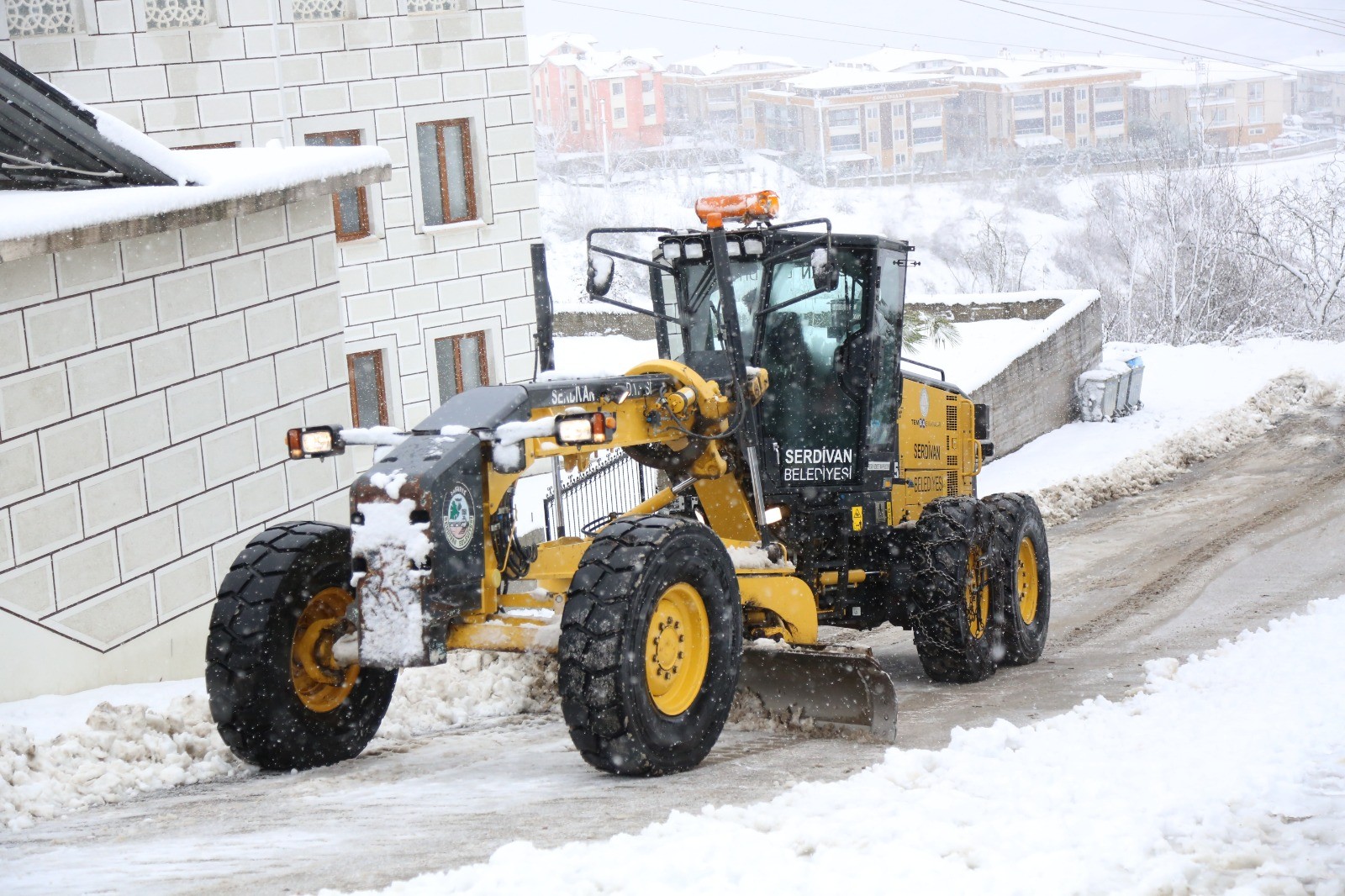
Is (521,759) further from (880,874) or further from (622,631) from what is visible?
(880,874)

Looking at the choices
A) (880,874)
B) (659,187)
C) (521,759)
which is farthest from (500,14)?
(659,187)

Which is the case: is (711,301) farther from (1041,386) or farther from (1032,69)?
(1032,69)

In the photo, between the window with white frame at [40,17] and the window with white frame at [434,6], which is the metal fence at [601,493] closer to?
the window with white frame at [40,17]

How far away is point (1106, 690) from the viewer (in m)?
8.54

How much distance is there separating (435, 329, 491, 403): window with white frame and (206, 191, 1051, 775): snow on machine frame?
11.4 metres

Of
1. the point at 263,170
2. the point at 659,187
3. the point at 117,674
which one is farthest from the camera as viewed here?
the point at 659,187

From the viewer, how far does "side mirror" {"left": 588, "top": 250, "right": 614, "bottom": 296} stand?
25.1ft

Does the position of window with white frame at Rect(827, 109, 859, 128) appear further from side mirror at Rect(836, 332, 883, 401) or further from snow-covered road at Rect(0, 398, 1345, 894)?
side mirror at Rect(836, 332, 883, 401)

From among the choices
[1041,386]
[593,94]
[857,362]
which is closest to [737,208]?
[857,362]

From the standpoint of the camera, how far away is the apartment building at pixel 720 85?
9569cm

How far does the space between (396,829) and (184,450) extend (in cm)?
412

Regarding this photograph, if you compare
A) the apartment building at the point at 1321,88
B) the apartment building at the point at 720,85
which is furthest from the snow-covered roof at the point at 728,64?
the apartment building at the point at 1321,88

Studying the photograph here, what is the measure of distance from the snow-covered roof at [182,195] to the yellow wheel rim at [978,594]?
4.61 m

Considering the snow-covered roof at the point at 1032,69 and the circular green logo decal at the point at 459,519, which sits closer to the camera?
the circular green logo decal at the point at 459,519
